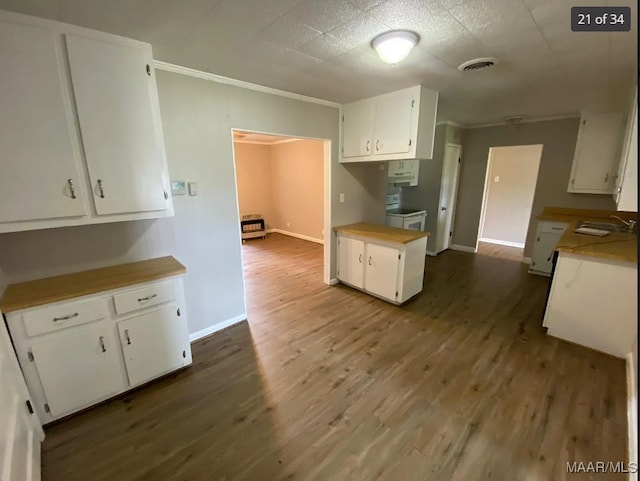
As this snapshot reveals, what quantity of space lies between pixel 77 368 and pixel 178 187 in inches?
56.7

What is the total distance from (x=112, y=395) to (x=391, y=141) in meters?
3.27

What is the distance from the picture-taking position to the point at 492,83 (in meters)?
2.52

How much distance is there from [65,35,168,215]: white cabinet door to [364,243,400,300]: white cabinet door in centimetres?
233

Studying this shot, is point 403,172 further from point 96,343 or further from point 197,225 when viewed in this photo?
point 96,343

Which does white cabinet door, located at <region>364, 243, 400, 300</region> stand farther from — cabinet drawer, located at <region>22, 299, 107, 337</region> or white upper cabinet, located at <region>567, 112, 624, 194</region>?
white upper cabinet, located at <region>567, 112, 624, 194</region>

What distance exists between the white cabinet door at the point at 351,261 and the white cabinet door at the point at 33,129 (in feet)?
8.99

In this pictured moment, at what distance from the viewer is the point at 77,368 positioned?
5.60ft

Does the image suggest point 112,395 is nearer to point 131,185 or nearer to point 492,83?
point 131,185

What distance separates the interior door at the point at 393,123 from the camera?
108 inches

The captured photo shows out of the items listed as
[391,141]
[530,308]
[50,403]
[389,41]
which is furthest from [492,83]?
[50,403]

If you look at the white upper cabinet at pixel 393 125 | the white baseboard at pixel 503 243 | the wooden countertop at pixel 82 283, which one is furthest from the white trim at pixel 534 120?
the wooden countertop at pixel 82 283

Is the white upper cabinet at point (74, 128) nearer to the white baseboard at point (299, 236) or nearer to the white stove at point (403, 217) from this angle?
the white stove at point (403, 217)

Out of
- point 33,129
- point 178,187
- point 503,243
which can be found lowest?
point 503,243

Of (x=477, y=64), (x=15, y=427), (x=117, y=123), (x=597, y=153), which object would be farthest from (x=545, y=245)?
(x=15, y=427)
